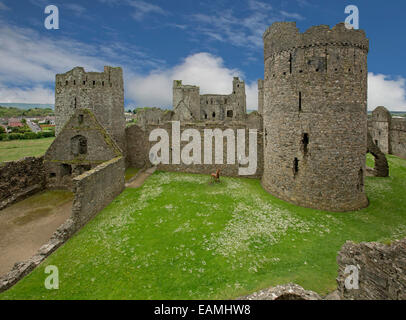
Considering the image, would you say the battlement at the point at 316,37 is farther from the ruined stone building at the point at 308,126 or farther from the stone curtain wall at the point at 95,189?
the stone curtain wall at the point at 95,189

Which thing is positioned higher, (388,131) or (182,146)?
(388,131)

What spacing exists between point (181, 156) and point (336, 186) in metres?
12.3

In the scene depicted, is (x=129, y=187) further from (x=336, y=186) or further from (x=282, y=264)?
(x=336, y=186)

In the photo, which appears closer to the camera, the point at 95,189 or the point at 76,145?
the point at 95,189

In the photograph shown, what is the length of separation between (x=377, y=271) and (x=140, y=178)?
1635 cm

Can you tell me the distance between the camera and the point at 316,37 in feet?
42.5

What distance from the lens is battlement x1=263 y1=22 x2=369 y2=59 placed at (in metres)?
12.7

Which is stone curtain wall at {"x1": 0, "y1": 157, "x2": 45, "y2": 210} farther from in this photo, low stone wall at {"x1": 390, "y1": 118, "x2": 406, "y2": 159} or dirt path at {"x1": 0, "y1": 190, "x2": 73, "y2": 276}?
low stone wall at {"x1": 390, "y1": 118, "x2": 406, "y2": 159}

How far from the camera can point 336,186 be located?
13352 millimetres

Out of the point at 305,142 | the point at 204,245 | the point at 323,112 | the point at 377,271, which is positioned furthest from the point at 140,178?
the point at 377,271

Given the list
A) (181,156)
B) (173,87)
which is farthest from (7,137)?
(181,156)

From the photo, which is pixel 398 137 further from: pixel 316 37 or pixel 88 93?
pixel 88 93

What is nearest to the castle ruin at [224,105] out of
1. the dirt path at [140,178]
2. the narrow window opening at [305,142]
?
the dirt path at [140,178]

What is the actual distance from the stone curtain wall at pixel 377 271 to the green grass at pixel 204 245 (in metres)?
1.40
